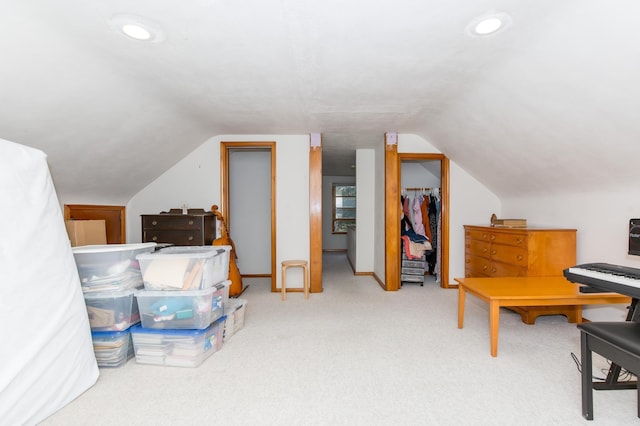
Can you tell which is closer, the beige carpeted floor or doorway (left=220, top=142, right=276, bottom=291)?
the beige carpeted floor

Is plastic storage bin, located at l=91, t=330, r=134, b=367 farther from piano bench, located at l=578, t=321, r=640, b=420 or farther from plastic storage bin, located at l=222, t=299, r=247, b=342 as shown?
piano bench, located at l=578, t=321, r=640, b=420

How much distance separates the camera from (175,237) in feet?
12.3

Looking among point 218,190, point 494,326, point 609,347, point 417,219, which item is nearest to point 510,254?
point 494,326

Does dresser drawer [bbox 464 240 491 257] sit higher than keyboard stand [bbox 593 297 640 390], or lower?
A: higher

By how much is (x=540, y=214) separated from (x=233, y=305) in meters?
3.57

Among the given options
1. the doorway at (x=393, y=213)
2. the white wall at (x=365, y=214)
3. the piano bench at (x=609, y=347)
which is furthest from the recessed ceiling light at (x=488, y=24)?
the white wall at (x=365, y=214)

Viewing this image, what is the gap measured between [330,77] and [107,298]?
94.2 inches

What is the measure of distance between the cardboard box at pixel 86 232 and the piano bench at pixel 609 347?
4222mm

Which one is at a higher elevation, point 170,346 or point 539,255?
point 539,255

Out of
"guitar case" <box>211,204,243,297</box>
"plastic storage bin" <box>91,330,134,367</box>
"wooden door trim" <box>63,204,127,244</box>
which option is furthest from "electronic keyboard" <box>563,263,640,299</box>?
"wooden door trim" <box>63,204,127,244</box>

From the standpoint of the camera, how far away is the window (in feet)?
27.3

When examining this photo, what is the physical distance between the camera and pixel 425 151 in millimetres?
4348

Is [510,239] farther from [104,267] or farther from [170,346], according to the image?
[104,267]

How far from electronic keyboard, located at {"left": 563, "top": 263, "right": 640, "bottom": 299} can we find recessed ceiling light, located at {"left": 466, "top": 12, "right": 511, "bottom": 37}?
1.53 m
